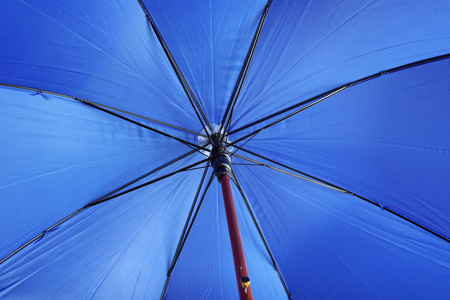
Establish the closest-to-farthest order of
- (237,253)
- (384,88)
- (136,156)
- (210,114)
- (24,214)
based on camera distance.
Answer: (237,253), (24,214), (384,88), (136,156), (210,114)

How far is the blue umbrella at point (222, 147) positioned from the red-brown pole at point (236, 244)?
1.0 inches

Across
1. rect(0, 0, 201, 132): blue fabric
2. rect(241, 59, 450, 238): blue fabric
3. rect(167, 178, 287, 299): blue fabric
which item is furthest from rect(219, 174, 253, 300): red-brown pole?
rect(0, 0, 201, 132): blue fabric

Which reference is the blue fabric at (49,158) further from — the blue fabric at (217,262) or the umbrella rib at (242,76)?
the blue fabric at (217,262)

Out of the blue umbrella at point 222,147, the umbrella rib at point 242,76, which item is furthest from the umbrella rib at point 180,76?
the umbrella rib at point 242,76

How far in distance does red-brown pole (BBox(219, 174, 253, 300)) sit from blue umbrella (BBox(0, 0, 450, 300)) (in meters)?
0.03

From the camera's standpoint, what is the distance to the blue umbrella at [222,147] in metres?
1.75

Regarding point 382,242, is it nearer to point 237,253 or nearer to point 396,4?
point 237,253

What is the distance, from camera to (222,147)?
223 cm

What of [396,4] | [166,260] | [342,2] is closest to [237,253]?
[166,260]

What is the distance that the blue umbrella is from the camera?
175 cm

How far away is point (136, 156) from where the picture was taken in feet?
6.95

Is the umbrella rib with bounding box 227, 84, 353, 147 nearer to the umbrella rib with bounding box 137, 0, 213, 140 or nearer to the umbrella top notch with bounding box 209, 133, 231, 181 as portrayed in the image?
the umbrella top notch with bounding box 209, 133, 231, 181

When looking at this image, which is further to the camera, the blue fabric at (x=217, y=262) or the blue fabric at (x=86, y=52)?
the blue fabric at (x=217, y=262)

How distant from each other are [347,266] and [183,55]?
1863 mm
